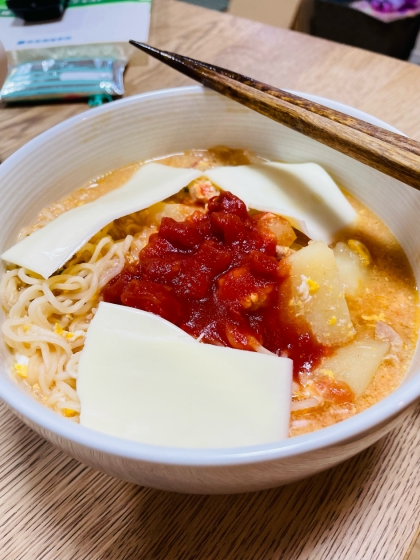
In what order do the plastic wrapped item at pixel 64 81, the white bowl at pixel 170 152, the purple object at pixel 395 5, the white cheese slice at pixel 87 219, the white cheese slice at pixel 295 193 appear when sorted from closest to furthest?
the white bowl at pixel 170 152 → the white cheese slice at pixel 87 219 → the white cheese slice at pixel 295 193 → the plastic wrapped item at pixel 64 81 → the purple object at pixel 395 5

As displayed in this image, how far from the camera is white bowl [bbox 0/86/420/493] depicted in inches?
27.1

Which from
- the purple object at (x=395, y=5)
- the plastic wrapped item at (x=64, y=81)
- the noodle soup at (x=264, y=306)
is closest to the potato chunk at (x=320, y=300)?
the noodle soup at (x=264, y=306)

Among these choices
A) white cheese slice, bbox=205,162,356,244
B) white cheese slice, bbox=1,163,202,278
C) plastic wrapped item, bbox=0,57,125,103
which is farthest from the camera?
plastic wrapped item, bbox=0,57,125,103

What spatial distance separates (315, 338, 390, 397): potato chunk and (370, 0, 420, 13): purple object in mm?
2898

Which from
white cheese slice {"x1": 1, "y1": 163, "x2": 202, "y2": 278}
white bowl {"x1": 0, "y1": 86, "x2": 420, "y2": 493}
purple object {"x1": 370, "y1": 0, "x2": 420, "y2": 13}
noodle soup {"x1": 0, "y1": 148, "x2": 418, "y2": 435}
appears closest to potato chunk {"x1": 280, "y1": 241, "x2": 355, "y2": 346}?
noodle soup {"x1": 0, "y1": 148, "x2": 418, "y2": 435}

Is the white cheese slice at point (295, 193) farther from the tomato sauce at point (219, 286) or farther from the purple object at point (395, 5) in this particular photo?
the purple object at point (395, 5)

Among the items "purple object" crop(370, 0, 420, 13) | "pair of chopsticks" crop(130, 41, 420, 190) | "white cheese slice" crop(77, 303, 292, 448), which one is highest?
"purple object" crop(370, 0, 420, 13)

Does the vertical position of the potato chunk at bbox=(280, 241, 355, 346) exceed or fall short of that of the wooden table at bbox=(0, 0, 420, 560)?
it exceeds it

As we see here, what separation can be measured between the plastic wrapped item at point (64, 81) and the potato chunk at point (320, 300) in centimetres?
111

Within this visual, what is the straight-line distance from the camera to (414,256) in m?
1.23

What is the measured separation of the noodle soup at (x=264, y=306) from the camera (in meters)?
1.01

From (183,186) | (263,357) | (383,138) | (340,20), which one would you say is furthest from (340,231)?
(340,20)

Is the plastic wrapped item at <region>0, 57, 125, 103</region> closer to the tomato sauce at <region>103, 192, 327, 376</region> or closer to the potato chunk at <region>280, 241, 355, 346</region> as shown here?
the tomato sauce at <region>103, 192, 327, 376</region>

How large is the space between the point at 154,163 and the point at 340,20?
8.21 feet
